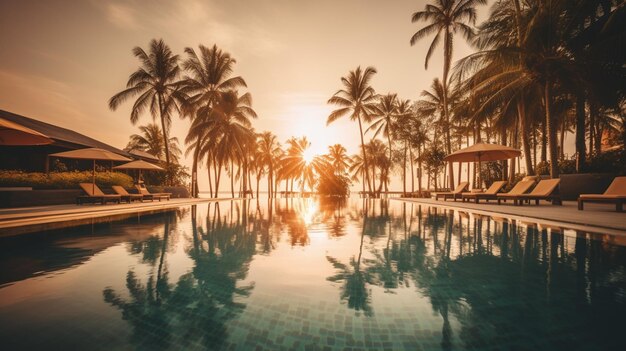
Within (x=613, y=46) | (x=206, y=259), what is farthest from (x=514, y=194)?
(x=206, y=259)

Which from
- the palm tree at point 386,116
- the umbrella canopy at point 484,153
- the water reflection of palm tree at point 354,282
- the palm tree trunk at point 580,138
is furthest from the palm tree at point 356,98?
the water reflection of palm tree at point 354,282

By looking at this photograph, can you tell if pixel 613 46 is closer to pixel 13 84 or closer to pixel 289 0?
pixel 289 0

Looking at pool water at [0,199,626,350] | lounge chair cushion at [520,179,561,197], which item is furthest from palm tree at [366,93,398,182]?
pool water at [0,199,626,350]

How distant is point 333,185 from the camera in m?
30.7

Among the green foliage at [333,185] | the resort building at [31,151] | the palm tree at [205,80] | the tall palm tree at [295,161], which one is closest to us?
the resort building at [31,151]

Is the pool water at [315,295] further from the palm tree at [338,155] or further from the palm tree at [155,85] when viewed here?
the palm tree at [338,155]

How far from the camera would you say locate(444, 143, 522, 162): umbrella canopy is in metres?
13.5

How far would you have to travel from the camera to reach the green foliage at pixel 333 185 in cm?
3072

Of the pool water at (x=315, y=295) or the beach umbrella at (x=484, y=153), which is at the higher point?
the beach umbrella at (x=484, y=153)

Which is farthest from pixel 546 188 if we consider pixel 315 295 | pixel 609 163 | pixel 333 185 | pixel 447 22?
pixel 333 185

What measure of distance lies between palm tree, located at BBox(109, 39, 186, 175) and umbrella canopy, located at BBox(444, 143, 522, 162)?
21030mm

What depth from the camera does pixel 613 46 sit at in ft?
30.6

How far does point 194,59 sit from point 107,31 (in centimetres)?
885

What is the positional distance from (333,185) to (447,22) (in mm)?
18792
